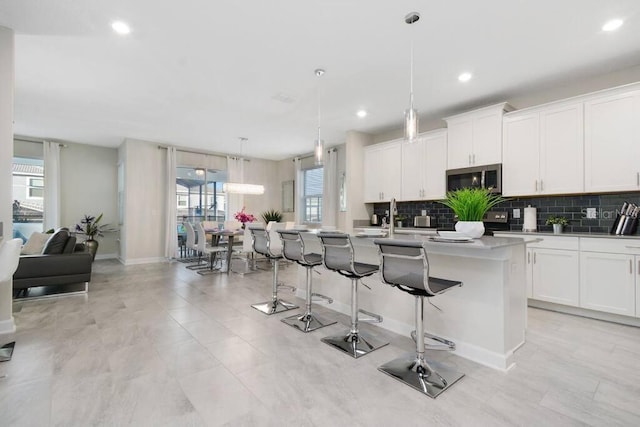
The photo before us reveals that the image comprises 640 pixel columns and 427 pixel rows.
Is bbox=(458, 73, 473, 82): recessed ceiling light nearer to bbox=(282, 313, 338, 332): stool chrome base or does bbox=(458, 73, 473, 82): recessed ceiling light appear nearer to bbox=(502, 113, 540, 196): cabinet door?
bbox=(502, 113, 540, 196): cabinet door

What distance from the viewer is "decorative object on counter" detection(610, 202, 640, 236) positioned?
3266mm

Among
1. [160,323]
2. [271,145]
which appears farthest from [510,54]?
[271,145]

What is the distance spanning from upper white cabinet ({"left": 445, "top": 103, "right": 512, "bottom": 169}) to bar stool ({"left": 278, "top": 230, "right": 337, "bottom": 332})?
2907 mm

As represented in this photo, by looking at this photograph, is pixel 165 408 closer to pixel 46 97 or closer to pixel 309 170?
pixel 46 97

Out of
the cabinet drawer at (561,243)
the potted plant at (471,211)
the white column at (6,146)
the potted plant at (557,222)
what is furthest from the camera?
the potted plant at (557,222)

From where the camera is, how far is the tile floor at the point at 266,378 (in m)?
1.71

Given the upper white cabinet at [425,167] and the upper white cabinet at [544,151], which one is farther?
the upper white cabinet at [425,167]

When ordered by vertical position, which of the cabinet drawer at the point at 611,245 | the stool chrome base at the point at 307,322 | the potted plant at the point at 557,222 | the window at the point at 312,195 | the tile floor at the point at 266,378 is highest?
the window at the point at 312,195

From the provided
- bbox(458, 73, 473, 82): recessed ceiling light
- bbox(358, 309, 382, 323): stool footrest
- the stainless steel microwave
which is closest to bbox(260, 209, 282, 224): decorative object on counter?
the stainless steel microwave

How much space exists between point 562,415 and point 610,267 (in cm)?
233

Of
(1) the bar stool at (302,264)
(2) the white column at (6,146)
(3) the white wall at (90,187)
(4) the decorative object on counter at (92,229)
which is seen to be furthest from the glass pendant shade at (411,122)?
(3) the white wall at (90,187)

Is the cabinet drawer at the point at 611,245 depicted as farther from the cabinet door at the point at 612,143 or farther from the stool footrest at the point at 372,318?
the stool footrest at the point at 372,318

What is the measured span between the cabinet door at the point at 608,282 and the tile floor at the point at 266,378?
207mm

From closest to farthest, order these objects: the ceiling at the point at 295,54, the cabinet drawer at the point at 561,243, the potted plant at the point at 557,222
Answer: the ceiling at the point at 295,54, the cabinet drawer at the point at 561,243, the potted plant at the point at 557,222
